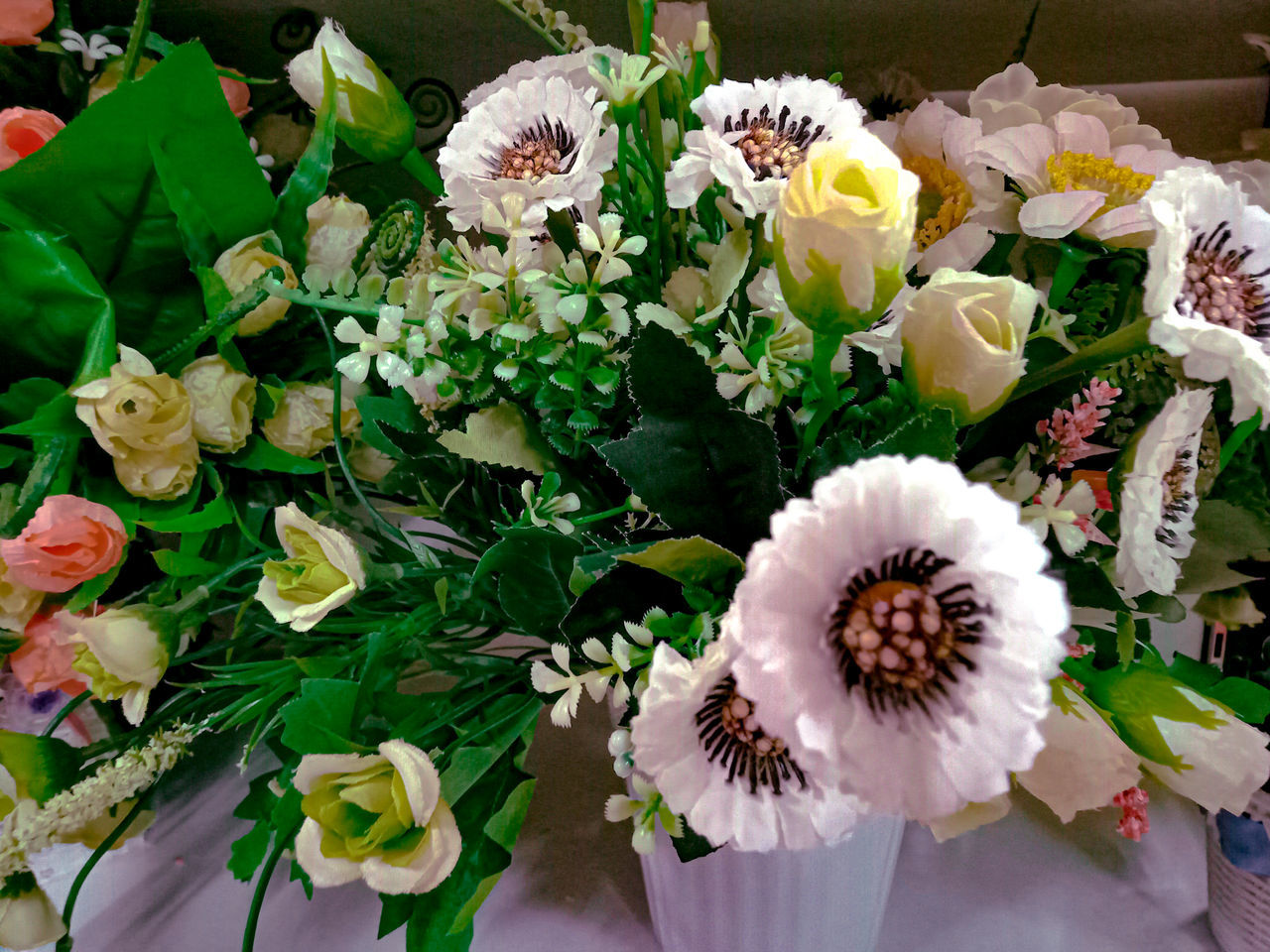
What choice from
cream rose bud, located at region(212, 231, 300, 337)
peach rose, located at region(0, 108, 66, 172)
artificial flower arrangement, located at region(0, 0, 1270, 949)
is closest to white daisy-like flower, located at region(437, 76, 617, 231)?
artificial flower arrangement, located at region(0, 0, 1270, 949)

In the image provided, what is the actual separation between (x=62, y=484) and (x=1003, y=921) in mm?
538

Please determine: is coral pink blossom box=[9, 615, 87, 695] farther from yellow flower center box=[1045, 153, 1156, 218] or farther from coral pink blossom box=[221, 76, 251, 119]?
yellow flower center box=[1045, 153, 1156, 218]

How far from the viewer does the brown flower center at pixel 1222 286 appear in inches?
10.0

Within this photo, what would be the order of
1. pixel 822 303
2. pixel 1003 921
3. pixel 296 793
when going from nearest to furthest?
pixel 822 303, pixel 296 793, pixel 1003 921

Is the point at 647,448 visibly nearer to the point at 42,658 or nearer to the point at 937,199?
the point at 937,199

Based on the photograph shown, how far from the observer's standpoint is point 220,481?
39cm

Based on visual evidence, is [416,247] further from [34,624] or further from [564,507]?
[34,624]

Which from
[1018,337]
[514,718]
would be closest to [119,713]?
[514,718]

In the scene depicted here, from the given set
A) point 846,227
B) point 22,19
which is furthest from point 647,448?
point 22,19

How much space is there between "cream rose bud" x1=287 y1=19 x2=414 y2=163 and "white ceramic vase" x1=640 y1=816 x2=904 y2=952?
0.33 m

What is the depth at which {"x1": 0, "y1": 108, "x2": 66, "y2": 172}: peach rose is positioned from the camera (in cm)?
40

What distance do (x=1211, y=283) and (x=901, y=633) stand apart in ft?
0.56

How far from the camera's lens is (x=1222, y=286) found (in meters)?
Result: 0.26

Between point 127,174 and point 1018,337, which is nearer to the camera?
point 1018,337
